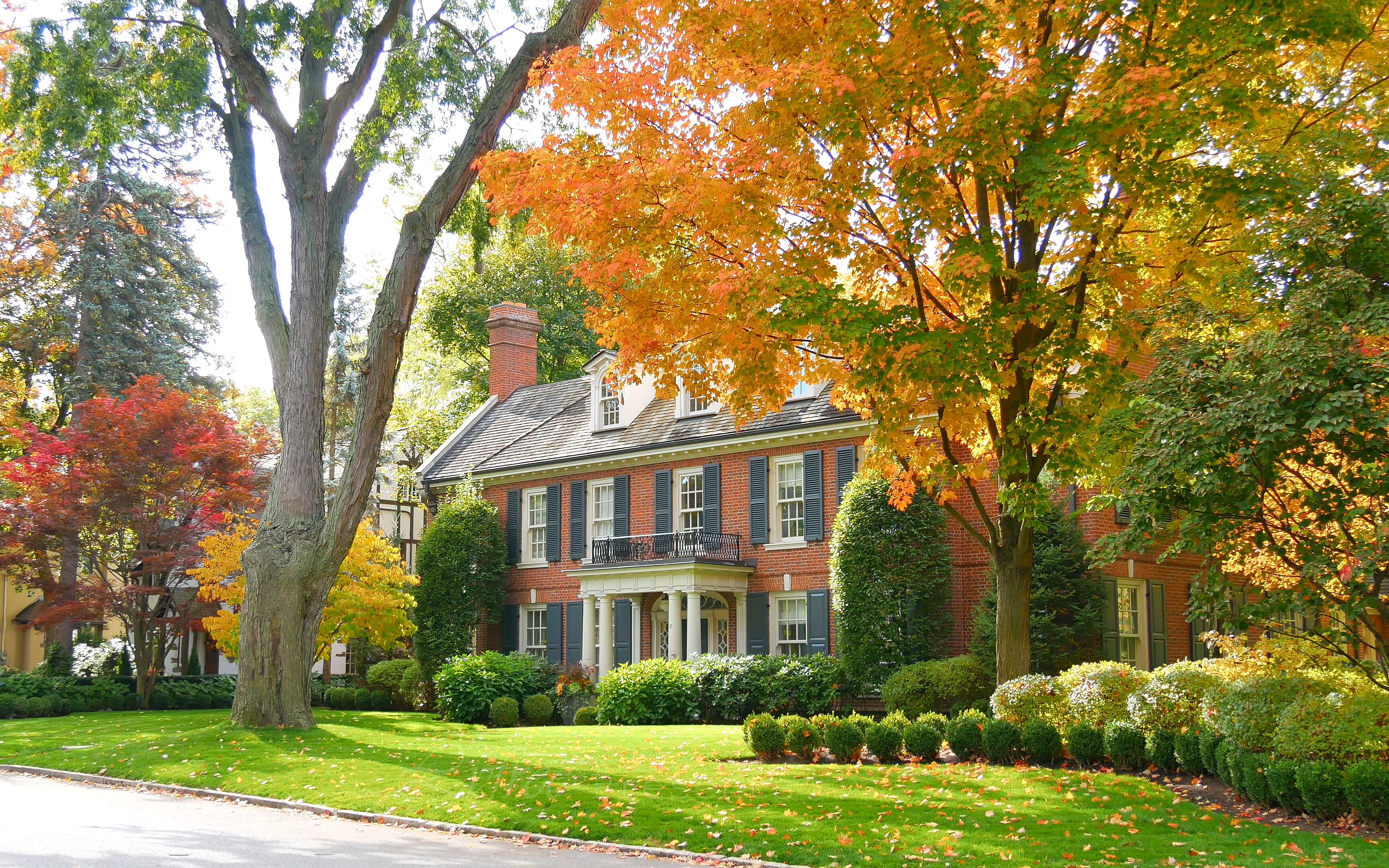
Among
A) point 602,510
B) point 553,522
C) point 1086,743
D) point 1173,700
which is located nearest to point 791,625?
point 602,510

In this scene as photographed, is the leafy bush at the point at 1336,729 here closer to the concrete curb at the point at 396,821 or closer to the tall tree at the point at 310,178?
the concrete curb at the point at 396,821

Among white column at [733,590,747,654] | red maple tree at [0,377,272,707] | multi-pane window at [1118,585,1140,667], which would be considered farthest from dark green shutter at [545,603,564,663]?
multi-pane window at [1118,585,1140,667]

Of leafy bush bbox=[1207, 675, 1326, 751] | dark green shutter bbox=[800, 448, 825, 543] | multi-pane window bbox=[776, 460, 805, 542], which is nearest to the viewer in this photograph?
leafy bush bbox=[1207, 675, 1326, 751]

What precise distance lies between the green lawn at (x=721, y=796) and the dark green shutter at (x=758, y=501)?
849 cm

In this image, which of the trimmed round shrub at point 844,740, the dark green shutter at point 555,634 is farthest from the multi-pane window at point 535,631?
the trimmed round shrub at point 844,740

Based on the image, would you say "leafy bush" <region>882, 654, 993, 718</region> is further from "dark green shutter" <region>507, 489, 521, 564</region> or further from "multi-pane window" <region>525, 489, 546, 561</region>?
"dark green shutter" <region>507, 489, 521, 564</region>

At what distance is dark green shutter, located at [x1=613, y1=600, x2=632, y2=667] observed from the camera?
28.1m

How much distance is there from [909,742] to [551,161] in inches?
323

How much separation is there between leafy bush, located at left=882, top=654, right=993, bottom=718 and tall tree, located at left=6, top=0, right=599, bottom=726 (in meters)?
9.80

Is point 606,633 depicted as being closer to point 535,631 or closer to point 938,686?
point 535,631

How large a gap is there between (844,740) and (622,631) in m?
14.2

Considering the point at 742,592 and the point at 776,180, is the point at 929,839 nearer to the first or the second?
the point at 776,180

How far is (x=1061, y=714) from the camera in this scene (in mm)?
13812

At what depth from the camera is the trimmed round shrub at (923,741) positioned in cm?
1428
